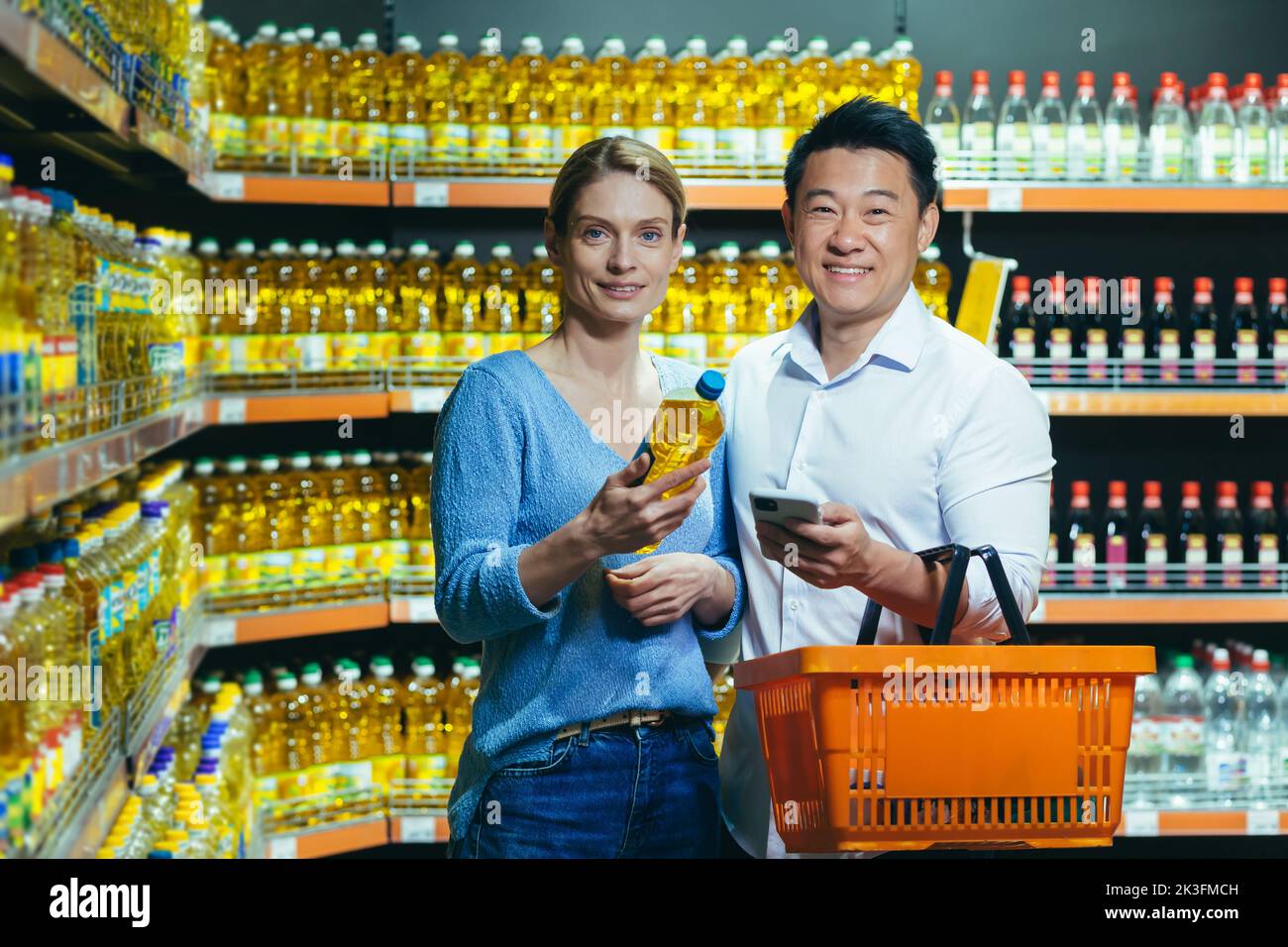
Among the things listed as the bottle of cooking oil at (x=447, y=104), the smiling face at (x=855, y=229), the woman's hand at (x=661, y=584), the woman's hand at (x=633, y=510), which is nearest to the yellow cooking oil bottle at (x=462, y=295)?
the bottle of cooking oil at (x=447, y=104)

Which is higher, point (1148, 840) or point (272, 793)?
point (272, 793)

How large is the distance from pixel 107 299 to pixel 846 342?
1209 mm

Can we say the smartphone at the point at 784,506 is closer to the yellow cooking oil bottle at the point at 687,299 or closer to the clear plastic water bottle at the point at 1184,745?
the yellow cooking oil bottle at the point at 687,299

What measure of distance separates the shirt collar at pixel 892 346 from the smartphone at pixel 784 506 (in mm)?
365

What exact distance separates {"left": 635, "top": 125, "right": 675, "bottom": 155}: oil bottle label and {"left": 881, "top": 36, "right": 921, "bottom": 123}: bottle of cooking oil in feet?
2.00

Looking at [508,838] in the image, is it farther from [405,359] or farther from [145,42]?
[405,359]

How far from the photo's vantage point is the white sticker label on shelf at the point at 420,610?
3.57m

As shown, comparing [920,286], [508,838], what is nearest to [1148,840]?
[920,286]

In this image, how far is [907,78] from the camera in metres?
3.86

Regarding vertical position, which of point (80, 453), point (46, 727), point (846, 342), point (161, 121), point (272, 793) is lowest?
point (272, 793)

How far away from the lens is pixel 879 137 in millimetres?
1871

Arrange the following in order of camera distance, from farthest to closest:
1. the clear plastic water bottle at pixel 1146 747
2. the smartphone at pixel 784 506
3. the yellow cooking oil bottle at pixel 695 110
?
the clear plastic water bottle at pixel 1146 747 < the yellow cooking oil bottle at pixel 695 110 < the smartphone at pixel 784 506

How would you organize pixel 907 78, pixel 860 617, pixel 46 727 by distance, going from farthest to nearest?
1. pixel 907 78
2. pixel 860 617
3. pixel 46 727

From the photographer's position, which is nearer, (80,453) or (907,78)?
(80,453)
